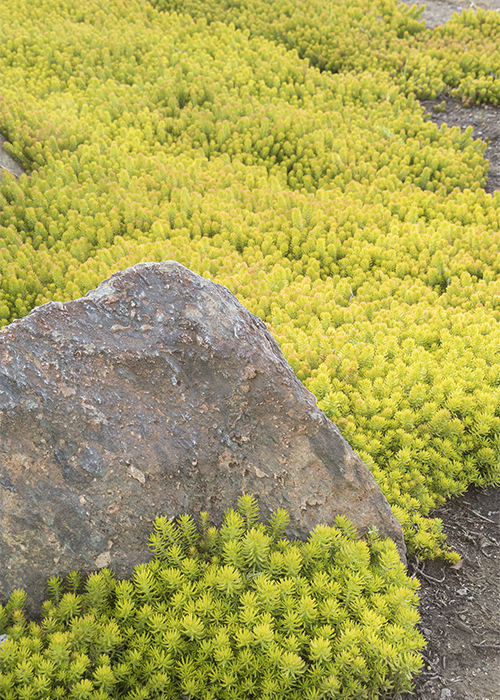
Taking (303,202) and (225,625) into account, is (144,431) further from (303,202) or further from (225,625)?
(303,202)

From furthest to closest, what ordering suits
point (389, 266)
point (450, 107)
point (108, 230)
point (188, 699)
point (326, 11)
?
1. point (326, 11)
2. point (450, 107)
3. point (108, 230)
4. point (389, 266)
5. point (188, 699)

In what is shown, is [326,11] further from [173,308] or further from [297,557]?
[297,557]

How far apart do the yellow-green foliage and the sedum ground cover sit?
0.03 metres

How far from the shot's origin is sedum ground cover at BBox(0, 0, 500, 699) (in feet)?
13.7

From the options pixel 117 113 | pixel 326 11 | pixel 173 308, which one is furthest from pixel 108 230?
pixel 326 11

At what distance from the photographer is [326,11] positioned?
474 inches

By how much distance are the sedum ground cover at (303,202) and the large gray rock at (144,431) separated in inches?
12.6

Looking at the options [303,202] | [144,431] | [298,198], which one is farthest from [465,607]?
[298,198]

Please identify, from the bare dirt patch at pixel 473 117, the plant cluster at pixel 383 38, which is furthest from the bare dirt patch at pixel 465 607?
the plant cluster at pixel 383 38

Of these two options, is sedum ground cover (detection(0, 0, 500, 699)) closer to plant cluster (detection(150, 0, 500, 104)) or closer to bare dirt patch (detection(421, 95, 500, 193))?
plant cluster (detection(150, 0, 500, 104))

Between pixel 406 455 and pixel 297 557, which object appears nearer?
pixel 297 557

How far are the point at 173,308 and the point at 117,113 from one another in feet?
23.7

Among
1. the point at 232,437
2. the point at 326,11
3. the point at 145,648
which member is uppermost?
the point at 326,11

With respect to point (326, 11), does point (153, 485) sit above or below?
below
